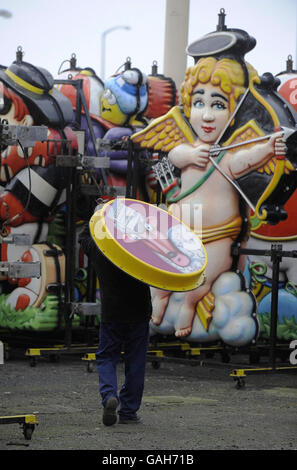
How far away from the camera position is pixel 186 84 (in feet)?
31.3

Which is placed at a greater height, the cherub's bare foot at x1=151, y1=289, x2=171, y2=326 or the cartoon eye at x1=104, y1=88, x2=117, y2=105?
the cartoon eye at x1=104, y1=88, x2=117, y2=105

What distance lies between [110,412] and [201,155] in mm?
3867

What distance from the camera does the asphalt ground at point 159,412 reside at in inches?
219

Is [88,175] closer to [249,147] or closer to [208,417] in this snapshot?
[249,147]

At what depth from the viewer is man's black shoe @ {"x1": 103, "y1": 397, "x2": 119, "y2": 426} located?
6.17 meters

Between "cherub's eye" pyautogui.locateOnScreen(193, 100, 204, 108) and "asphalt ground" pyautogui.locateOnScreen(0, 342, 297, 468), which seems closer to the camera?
"asphalt ground" pyautogui.locateOnScreen(0, 342, 297, 468)

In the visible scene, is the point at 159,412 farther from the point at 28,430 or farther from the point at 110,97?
the point at 110,97

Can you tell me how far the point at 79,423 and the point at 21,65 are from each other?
4.98 meters

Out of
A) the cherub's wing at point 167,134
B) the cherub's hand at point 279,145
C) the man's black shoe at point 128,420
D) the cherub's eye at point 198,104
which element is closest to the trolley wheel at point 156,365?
the cherub's wing at point 167,134

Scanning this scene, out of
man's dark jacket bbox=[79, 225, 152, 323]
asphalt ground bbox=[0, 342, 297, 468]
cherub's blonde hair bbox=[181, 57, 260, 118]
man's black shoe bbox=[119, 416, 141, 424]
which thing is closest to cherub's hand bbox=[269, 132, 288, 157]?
cherub's blonde hair bbox=[181, 57, 260, 118]

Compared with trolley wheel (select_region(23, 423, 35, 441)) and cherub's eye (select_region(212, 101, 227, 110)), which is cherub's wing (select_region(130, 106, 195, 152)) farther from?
trolley wheel (select_region(23, 423, 35, 441))

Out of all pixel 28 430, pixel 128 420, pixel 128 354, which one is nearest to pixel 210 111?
pixel 128 354

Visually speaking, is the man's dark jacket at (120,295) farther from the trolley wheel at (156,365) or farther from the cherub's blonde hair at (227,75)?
the trolley wheel at (156,365)

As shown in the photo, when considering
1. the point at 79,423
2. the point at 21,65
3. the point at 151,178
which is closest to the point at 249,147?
the point at 151,178
